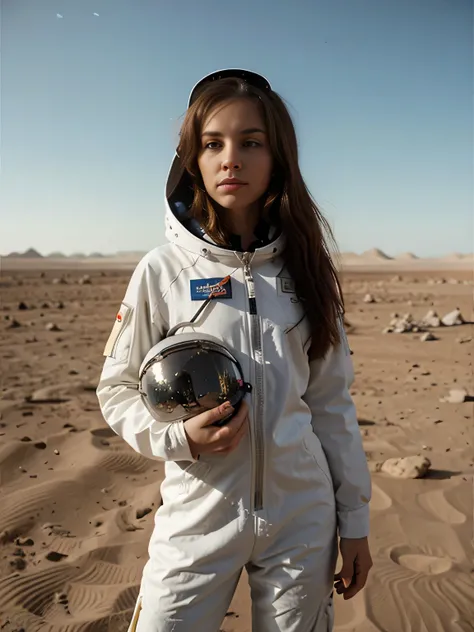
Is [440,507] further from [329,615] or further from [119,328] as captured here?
[119,328]

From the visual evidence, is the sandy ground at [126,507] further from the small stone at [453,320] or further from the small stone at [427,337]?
the small stone at [453,320]

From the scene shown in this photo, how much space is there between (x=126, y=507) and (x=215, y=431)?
8.22ft

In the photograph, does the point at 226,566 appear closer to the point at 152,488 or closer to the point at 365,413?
the point at 152,488

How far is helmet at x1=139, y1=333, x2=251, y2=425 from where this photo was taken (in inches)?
62.9

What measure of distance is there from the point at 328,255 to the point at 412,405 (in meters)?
4.42

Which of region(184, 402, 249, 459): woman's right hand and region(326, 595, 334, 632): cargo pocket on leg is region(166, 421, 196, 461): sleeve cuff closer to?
region(184, 402, 249, 459): woman's right hand

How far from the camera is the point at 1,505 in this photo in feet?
12.2

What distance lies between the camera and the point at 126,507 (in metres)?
3.79

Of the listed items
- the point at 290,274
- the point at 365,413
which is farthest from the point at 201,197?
the point at 365,413

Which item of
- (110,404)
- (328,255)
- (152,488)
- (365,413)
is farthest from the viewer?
(365,413)

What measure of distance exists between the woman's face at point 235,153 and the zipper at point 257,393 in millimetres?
262

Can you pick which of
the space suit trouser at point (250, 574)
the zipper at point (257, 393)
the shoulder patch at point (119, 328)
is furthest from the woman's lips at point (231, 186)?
the space suit trouser at point (250, 574)

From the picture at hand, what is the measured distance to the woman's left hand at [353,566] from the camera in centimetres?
186

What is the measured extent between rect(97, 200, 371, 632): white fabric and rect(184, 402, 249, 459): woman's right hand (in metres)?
0.03
